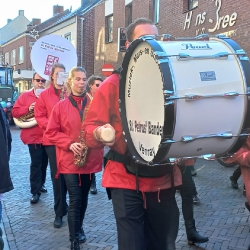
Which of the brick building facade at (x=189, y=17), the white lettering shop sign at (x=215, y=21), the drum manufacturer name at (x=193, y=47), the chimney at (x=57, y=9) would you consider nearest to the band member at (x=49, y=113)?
the drum manufacturer name at (x=193, y=47)

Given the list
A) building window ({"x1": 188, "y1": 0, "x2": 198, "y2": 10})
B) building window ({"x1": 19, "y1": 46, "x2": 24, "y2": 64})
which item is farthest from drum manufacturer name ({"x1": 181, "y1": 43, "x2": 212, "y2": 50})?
building window ({"x1": 19, "y1": 46, "x2": 24, "y2": 64})

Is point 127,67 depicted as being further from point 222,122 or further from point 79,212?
point 79,212

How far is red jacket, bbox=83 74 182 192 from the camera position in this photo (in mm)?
2523

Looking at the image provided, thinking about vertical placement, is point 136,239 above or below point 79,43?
below

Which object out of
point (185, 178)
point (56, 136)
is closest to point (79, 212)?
point (56, 136)

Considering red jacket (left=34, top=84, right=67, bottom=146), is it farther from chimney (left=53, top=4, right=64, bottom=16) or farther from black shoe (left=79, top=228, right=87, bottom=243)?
chimney (left=53, top=4, right=64, bottom=16)

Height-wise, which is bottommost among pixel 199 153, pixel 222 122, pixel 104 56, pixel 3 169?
pixel 3 169

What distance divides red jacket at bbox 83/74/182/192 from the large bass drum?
236mm

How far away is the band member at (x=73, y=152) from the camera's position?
3799mm

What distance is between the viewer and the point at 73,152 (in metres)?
3.73

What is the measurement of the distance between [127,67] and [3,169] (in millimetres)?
1188

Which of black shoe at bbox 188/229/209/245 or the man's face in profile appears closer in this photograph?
the man's face in profile

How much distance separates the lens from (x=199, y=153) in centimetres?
226

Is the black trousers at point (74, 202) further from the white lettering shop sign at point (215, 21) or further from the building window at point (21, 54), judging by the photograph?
the building window at point (21, 54)
